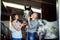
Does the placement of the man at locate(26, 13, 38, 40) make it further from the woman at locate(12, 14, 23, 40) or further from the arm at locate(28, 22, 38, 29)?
the woman at locate(12, 14, 23, 40)

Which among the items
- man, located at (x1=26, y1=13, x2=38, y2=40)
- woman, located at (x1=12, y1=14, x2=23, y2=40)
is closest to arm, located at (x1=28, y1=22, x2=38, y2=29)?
man, located at (x1=26, y1=13, x2=38, y2=40)

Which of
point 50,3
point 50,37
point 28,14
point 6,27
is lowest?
point 50,37

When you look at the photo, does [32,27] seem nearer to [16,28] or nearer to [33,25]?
[33,25]

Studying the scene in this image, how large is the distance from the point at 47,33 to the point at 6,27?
1.04 m

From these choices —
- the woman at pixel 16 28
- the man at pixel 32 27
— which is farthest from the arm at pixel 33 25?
the woman at pixel 16 28

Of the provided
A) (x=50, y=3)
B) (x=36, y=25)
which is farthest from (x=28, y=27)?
(x=50, y=3)

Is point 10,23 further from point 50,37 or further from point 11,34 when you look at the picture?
point 50,37

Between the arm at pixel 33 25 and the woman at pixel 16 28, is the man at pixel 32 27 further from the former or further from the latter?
the woman at pixel 16 28

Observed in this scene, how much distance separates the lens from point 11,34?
4.21m

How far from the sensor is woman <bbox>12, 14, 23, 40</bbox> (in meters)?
4.22

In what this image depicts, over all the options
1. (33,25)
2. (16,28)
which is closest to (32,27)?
(33,25)

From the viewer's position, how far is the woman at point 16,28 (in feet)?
13.8

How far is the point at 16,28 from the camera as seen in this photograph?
4.23m

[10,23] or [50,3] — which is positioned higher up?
[50,3]
